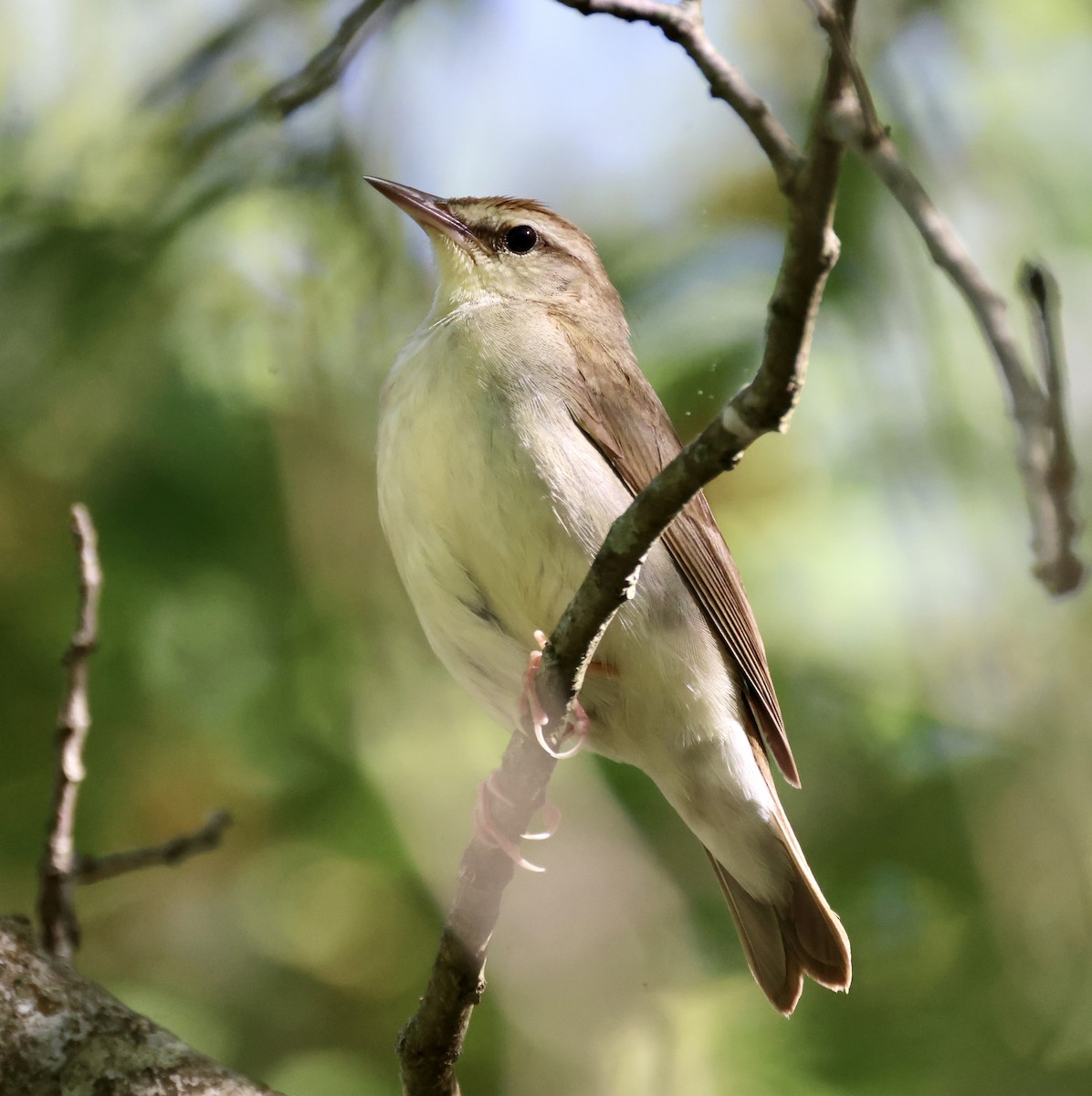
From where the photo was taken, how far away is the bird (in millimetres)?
3373

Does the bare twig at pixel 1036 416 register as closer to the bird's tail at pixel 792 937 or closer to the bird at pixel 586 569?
the bird at pixel 586 569

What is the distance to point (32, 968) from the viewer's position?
3.05 metres

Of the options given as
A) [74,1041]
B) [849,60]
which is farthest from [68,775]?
[849,60]

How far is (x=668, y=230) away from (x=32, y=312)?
241 centimetres

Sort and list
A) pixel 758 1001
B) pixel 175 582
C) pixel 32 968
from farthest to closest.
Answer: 1. pixel 175 582
2. pixel 758 1001
3. pixel 32 968

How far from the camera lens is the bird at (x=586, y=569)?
3.37 metres

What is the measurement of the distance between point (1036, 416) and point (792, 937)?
2.82 meters

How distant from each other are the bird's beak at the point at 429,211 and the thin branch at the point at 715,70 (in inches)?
74.9

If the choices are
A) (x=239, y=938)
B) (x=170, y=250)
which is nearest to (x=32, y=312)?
(x=170, y=250)

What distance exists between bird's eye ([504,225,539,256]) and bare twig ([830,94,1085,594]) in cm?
286


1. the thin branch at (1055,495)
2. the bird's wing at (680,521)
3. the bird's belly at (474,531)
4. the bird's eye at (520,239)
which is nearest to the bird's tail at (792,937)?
the bird's wing at (680,521)

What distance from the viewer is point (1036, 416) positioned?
4.75 ft

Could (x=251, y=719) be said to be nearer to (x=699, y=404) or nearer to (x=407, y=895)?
(x=407, y=895)

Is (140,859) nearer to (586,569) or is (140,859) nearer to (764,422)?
(586,569)
